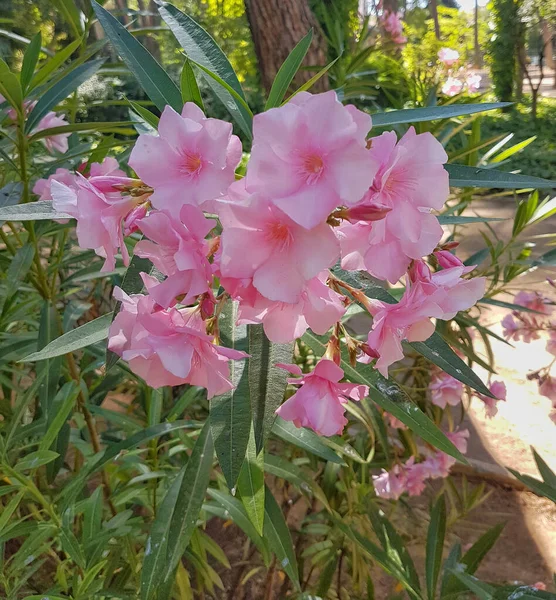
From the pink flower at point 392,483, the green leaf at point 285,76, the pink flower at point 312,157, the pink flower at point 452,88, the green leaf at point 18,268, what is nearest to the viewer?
the pink flower at point 312,157

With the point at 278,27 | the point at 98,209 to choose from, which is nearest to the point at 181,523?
the point at 98,209

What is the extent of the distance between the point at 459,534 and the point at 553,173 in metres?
5.52

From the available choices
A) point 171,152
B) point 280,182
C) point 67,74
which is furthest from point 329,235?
point 67,74

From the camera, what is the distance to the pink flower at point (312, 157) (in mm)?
361

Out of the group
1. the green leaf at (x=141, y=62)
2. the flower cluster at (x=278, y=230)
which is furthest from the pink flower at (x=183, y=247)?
the green leaf at (x=141, y=62)

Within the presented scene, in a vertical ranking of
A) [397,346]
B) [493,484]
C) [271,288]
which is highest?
[271,288]

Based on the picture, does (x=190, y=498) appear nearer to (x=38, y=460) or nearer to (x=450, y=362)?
(x=38, y=460)

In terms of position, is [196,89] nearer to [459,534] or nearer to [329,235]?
[329,235]

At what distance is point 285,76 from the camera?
1.90 feet

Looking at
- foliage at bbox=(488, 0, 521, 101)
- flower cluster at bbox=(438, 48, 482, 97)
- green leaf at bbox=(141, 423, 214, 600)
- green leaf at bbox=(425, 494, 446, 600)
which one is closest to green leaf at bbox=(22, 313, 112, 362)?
green leaf at bbox=(141, 423, 214, 600)

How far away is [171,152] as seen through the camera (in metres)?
0.43

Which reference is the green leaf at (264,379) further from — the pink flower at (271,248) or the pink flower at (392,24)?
the pink flower at (392,24)

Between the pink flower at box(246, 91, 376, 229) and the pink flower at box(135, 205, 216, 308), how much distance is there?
2.4 inches

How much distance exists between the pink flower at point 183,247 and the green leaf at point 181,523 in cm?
36
